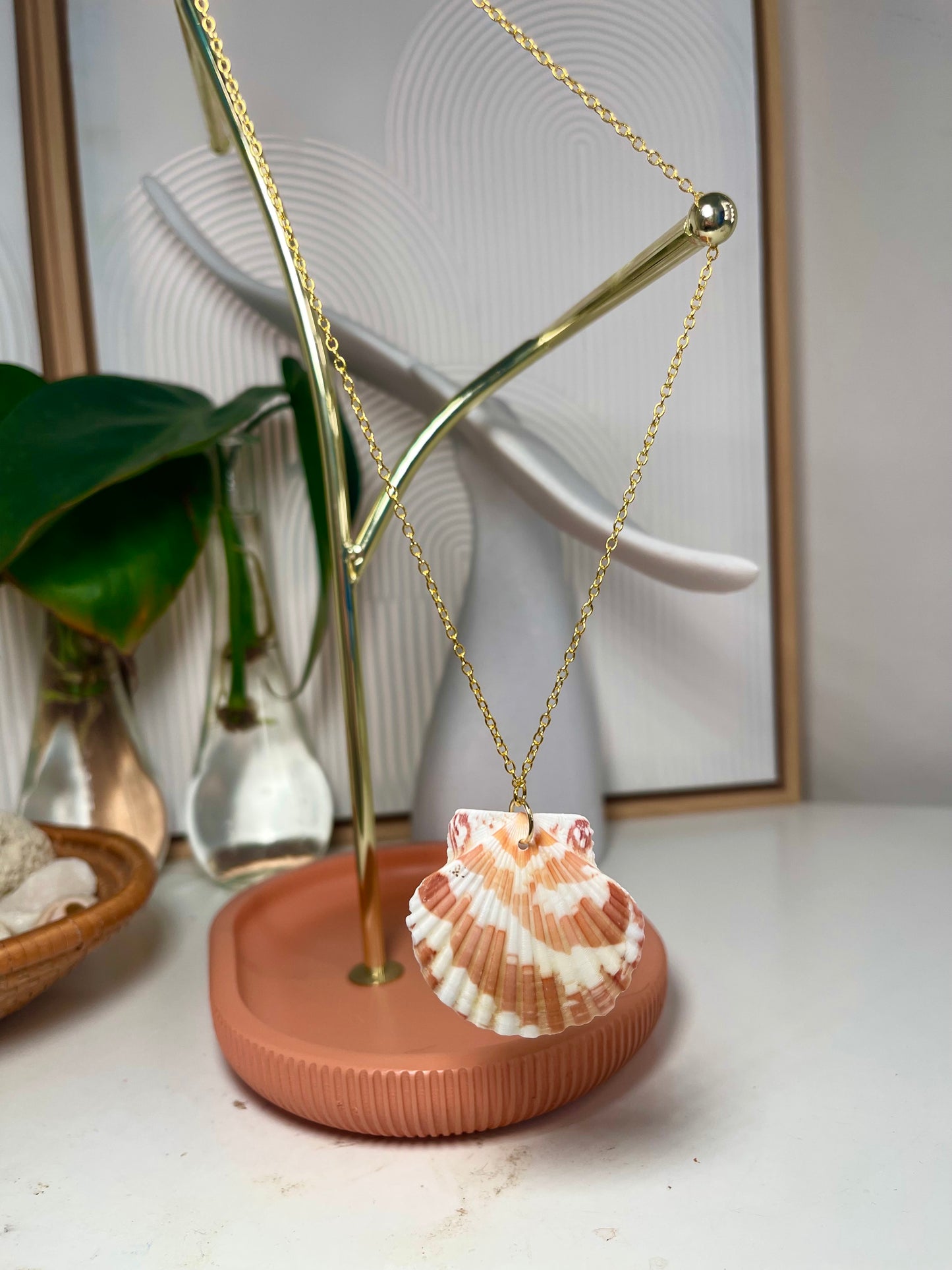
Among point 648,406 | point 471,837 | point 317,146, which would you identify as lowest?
point 471,837

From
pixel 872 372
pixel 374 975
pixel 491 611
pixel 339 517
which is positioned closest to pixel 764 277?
pixel 872 372

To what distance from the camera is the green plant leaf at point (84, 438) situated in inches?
18.8

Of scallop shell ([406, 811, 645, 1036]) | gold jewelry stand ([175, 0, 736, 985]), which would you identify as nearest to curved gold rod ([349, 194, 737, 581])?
gold jewelry stand ([175, 0, 736, 985])

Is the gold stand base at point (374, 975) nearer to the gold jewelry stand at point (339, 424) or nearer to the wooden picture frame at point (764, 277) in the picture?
the gold jewelry stand at point (339, 424)

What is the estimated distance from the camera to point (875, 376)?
2.19 ft

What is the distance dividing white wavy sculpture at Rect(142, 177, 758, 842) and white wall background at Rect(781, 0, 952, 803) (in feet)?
0.71

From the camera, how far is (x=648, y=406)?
2.23 ft

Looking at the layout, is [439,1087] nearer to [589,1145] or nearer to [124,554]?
[589,1145]

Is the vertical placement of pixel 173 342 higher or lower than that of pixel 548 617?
higher

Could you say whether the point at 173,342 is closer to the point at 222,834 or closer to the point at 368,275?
the point at 368,275

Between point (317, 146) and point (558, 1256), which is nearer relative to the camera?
point (558, 1256)

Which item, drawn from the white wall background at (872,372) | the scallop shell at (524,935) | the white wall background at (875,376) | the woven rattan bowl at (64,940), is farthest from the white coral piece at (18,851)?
the white wall background at (875,376)

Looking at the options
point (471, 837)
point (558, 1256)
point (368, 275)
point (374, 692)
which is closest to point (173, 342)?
point (368, 275)

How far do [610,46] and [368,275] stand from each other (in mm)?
215
